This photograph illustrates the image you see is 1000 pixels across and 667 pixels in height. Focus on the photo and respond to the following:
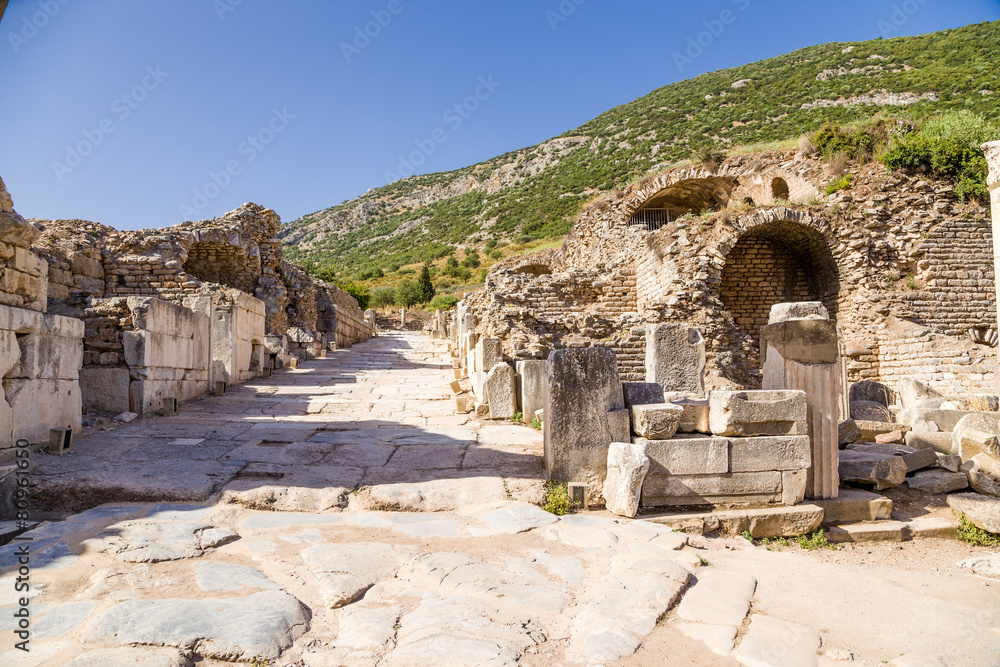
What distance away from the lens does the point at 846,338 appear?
14906 mm

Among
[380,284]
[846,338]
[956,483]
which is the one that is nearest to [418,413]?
[956,483]

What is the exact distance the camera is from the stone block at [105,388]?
6828 mm

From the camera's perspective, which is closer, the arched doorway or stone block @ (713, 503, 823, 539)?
stone block @ (713, 503, 823, 539)

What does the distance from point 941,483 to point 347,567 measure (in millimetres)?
5783

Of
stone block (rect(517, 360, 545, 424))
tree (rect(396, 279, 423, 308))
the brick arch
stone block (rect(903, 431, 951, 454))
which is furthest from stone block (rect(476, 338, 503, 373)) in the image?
tree (rect(396, 279, 423, 308))

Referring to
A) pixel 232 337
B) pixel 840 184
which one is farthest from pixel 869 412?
pixel 232 337

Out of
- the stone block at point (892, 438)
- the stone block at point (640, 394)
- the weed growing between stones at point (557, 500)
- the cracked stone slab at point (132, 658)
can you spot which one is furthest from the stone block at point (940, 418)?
the cracked stone slab at point (132, 658)

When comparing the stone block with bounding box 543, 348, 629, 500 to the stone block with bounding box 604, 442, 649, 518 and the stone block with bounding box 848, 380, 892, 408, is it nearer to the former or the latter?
the stone block with bounding box 604, 442, 649, 518

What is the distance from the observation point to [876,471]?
5203mm

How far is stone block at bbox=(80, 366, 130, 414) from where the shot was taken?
22.4 ft

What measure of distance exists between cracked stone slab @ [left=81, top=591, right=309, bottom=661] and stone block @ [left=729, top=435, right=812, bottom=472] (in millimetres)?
3529

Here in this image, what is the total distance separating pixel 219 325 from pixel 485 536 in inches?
320

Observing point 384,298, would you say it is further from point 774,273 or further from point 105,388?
point 105,388

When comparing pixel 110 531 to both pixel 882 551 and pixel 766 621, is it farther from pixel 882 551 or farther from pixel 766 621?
pixel 882 551
